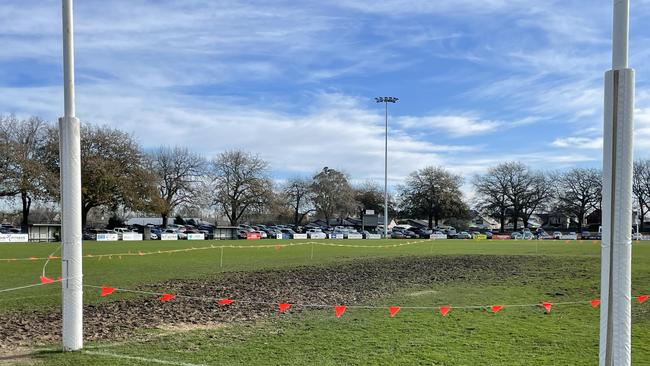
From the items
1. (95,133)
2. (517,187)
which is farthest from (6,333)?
(517,187)

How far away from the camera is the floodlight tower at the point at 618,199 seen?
4.34m

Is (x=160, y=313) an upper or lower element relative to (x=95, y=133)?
lower

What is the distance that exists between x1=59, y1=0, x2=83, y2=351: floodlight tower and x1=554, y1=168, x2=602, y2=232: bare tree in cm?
10539

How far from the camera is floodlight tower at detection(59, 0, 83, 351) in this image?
7371 mm

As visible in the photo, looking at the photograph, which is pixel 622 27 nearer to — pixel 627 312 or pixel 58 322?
pixel 627 312

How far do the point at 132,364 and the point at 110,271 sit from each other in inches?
575

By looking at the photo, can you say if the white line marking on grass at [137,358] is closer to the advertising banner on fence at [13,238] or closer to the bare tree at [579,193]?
the advertising banner on fence at [13,238]

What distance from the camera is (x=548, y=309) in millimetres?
11383

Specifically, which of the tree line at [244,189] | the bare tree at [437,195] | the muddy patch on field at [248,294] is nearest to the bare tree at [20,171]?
the tree line at [244,189]

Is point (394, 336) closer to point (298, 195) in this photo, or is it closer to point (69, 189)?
point (69, 189)

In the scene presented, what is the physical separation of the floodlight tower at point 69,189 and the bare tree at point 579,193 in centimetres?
10539

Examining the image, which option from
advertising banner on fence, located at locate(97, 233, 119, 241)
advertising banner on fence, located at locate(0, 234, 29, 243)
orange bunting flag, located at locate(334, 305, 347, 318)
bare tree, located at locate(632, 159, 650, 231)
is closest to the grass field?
orange bunting flag, located at locate(334, 305, 347, 318)

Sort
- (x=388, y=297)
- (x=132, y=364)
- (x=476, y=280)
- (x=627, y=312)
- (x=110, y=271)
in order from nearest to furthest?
1. (x=627, y=312)
2. (x=132, y=364)
3. (x=388, y=297)
4. (x=476, y=280)
5. (x=110, y=271)

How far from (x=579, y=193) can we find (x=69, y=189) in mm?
107954
